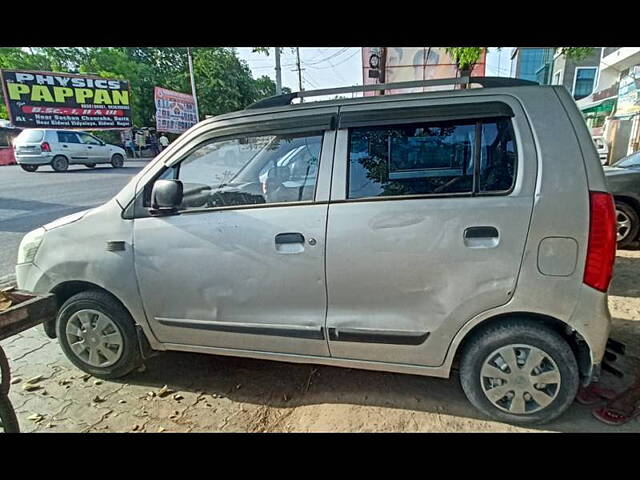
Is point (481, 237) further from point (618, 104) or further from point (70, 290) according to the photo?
point (618, 104)

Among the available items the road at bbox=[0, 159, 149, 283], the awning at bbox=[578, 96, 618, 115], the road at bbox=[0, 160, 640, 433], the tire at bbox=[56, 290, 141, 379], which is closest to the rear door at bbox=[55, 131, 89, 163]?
the road at bbox=[0, 159, 149, 283]

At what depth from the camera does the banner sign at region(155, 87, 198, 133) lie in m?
21.7

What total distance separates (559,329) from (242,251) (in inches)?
74.4

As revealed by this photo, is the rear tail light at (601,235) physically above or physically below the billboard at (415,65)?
below

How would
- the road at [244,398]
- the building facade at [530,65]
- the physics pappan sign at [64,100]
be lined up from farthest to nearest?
1. the building facade at [530,65]
2. the physics pappan sign at [64,100]
3. the road at [244,398]

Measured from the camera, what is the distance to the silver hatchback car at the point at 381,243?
1.89 meters

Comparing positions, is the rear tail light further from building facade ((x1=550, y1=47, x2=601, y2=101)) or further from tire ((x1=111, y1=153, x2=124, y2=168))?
building facade ((x1=550, y1=47, x2=601, y2=101))

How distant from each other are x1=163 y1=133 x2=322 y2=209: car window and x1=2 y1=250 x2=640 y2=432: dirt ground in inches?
52.6

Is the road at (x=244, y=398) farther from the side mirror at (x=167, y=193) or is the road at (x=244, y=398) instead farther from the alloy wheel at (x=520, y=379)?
the side mirror at (x=167, y=193)

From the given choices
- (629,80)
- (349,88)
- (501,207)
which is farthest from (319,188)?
(629,80)

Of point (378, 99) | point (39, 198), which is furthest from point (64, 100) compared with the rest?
point (378, 99)

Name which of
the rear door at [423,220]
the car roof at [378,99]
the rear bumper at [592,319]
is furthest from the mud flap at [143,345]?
the rear bumper at [592,319]
